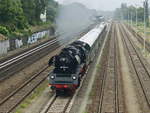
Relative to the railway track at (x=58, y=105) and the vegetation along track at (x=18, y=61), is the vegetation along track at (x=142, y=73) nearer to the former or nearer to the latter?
the railway track at (x=58, y=105)

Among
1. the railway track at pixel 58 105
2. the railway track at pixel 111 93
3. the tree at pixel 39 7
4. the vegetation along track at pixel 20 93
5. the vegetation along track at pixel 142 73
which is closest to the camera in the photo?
the railway track at pixel 58 105

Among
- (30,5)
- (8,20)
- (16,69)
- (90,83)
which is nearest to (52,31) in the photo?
(30,5)

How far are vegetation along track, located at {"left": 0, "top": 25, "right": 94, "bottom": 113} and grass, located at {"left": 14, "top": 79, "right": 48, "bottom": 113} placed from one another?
0.36m

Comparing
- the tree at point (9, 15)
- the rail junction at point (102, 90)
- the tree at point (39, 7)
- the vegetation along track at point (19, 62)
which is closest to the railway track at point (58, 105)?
the rail junction at point (102, 90)

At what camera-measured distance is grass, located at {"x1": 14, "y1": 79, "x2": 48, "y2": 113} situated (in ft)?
76.5

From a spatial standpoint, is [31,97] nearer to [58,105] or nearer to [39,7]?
[58,105]

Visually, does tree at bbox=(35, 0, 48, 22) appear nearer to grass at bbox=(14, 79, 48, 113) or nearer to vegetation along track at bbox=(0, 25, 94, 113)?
vegetation along track at bbox=(0, 25, 94, 113)

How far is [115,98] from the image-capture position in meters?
25.5

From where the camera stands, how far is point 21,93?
2759 centimetres

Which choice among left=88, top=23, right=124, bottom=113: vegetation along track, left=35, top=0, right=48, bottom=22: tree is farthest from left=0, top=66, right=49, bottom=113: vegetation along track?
left=35, top=0, right=48, bottom=22: tree

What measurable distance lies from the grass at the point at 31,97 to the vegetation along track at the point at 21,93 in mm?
356

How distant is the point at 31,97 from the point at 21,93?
1.77m

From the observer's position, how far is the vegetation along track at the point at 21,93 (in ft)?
77.8

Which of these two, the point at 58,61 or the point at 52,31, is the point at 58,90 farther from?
the point at 52,31
